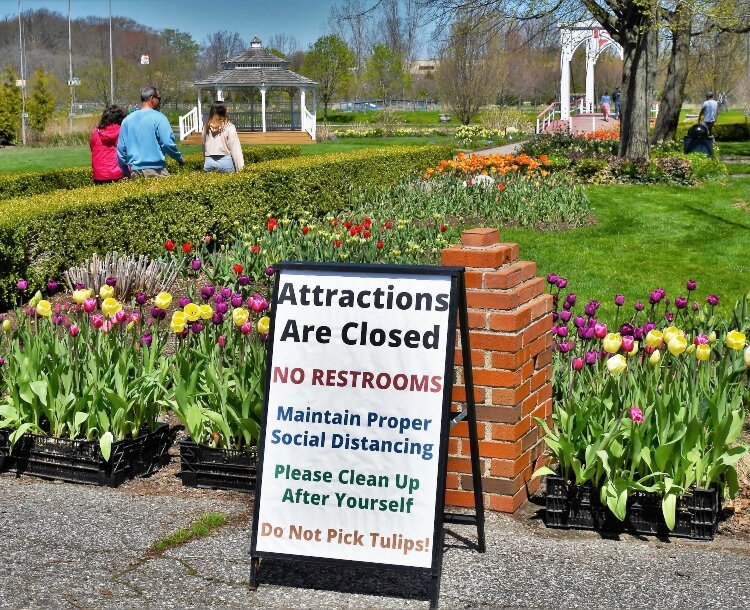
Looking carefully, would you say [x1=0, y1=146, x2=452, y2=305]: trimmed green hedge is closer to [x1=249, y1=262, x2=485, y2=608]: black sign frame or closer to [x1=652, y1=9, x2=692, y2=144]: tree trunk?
[x1=249, y1=262, x2=485, y2=608]: black sign frame

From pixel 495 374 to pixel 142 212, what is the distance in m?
6.82

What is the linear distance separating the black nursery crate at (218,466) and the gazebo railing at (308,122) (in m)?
38.7

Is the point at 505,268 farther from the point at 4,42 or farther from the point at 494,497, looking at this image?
the point at 4,42

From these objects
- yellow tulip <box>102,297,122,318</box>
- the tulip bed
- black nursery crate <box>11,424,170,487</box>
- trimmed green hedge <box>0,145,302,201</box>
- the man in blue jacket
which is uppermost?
the man in blue jacket

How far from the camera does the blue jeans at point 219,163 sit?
41.6 feet

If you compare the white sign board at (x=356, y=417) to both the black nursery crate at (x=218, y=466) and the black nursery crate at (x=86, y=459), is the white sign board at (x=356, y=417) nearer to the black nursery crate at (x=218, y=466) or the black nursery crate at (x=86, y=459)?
the black nursery crate at (x=218, y=466)

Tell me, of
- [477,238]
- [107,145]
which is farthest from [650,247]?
[477,238]

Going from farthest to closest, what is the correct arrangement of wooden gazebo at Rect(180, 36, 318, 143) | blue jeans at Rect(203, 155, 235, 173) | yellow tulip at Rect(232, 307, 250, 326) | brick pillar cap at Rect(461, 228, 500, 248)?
wooden gazebo at Rect(180, 36, 318, 143) < blue jeans at Rect(203, 155, 235, 173) < yellow tulip at Rect(232, 307, 250, 326) < brick pillar cap at Rect(461, 228, 500, 248)

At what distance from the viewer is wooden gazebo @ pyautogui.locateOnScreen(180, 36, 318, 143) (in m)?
43.5

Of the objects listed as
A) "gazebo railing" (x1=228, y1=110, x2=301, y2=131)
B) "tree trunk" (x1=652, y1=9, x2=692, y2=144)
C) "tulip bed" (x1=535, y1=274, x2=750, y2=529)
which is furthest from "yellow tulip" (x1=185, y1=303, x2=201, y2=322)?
"gazebo railing" (x1=228, y1=110, x2=301, y2=131)

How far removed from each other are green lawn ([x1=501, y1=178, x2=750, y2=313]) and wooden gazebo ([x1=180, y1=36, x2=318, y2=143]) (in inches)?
→ 1099

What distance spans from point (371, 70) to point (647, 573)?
63.7 m

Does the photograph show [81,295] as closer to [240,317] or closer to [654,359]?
[240,317]

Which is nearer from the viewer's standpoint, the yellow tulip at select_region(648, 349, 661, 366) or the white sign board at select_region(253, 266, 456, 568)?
the white sign board at select_region(253, 266, 456, 568)
